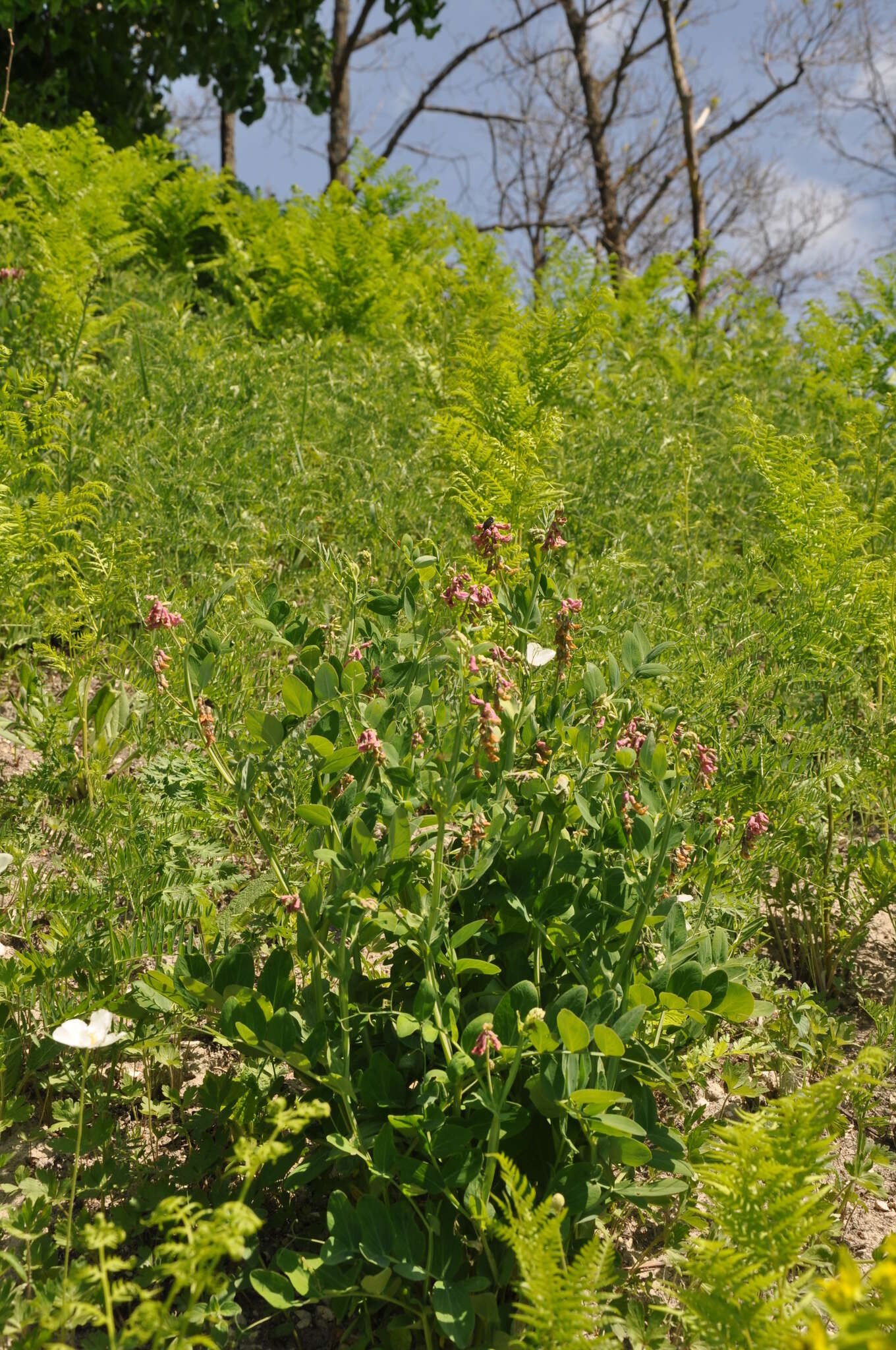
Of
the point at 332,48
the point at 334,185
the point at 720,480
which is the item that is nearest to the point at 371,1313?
the point at 720,480

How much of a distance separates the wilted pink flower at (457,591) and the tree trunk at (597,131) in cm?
1123

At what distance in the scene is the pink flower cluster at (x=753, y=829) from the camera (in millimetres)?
1896

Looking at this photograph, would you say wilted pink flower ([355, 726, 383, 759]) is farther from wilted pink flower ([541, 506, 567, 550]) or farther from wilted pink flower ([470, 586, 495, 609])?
wilted pink flower ([541, 506, 567, 550])

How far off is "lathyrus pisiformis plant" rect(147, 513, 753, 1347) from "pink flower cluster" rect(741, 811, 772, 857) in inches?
3.4

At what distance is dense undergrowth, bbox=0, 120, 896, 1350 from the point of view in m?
1.44

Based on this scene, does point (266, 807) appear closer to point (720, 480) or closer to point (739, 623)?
point (739, 623)

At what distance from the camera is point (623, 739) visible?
5.89ft

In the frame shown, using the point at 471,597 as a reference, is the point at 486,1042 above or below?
below

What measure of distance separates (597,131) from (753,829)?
13266mm

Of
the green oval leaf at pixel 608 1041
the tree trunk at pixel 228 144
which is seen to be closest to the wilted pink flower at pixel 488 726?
the green oval leaf at pixel 608 1041

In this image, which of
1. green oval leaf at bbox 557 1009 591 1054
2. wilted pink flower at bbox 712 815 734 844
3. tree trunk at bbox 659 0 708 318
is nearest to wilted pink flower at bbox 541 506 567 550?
wilted pink flower at bbox 712 815 734 844

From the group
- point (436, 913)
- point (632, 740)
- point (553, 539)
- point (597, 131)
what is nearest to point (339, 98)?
point (597, 131)

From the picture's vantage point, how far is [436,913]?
147cm

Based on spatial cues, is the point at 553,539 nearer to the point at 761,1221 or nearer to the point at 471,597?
the point at 471,597
